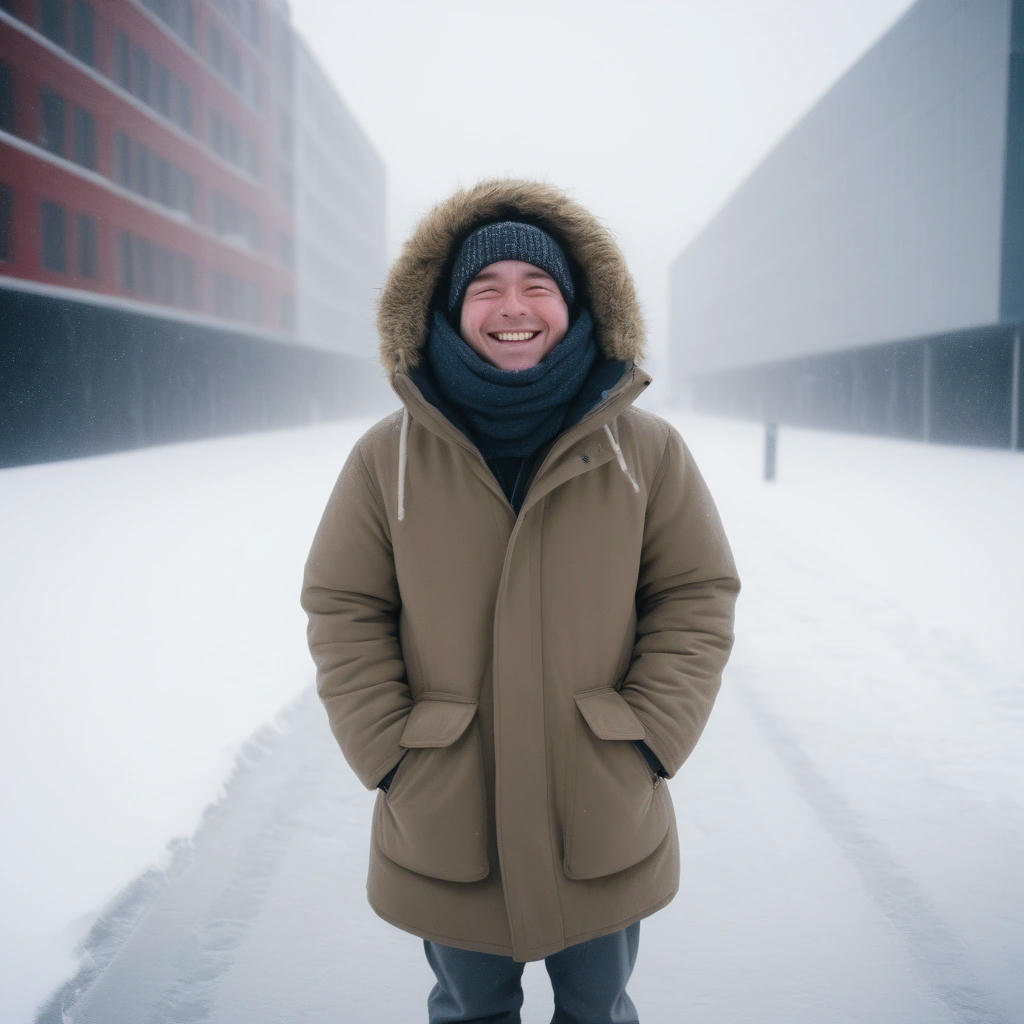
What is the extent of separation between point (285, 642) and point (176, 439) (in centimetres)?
1632

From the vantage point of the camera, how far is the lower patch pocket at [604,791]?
1.63 meters

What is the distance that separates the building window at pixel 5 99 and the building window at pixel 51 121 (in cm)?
234

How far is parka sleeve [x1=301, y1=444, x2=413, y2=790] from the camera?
168cm

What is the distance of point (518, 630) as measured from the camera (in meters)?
1.61

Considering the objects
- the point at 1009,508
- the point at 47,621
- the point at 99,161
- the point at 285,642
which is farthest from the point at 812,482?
the point at 99,161

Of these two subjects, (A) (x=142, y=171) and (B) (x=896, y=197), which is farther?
(B) (x=896, y=197)

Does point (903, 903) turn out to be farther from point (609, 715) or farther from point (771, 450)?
point (771, 450)

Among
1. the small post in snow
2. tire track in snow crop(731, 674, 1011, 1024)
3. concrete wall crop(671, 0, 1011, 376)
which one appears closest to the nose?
tire track in snow crop(731, 674, 1011, 1024)

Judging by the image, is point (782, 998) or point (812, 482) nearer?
point (782, 998)

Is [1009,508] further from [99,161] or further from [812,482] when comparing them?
[99,161]

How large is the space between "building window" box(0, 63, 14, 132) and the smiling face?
14716mm

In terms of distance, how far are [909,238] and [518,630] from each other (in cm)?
2457

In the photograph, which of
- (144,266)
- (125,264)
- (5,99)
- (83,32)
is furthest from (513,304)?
(144,266)

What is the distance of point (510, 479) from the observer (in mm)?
1810
